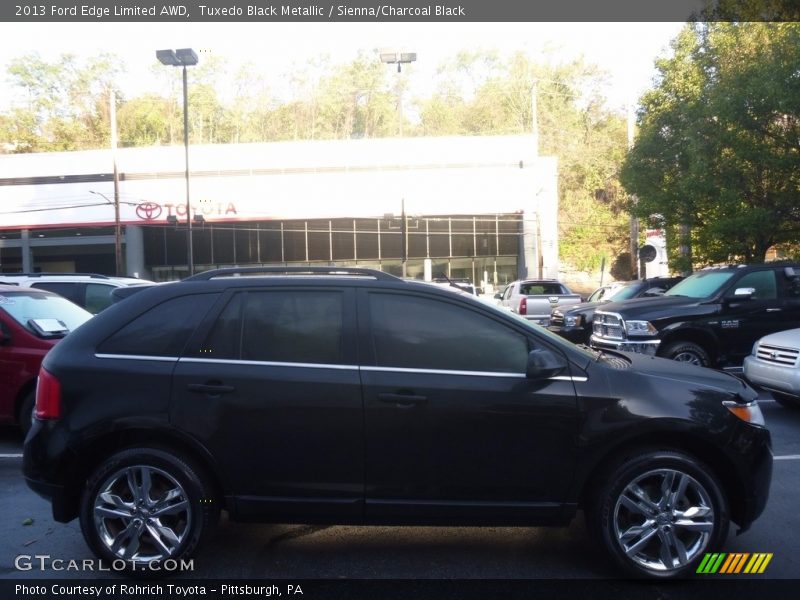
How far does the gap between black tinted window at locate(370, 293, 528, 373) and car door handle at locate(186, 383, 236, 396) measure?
0.89 meters

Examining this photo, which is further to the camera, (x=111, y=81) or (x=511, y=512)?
(x=111, y=81)

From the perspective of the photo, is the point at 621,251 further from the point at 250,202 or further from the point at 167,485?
the point at 167,485

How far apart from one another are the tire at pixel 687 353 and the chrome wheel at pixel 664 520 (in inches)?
262

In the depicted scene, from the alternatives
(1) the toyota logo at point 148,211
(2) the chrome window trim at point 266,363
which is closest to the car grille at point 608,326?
(2) the chrome window trim at point 266,363

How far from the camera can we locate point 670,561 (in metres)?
4.25

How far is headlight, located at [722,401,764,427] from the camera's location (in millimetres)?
4434

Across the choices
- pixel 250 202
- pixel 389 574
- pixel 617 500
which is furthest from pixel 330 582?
pixel 250 202

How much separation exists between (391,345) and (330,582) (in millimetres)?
1419

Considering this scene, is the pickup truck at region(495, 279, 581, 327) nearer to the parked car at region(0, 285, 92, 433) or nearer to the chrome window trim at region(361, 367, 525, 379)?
the parked car at region(0, 285, 92, 433)

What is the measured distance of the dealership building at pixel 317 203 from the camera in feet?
130

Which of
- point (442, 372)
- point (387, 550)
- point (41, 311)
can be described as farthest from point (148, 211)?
point (442, 372)

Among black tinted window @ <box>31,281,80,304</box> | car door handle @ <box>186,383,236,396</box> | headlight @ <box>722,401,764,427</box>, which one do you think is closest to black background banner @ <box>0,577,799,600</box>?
headlight @ <box>722,401,764,427</box>

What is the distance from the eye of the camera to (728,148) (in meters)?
17.8

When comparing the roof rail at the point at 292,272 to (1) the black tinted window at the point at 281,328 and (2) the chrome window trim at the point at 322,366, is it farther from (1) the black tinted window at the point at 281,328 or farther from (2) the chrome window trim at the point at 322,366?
(2) the chrome window trim at the point at 322,366
